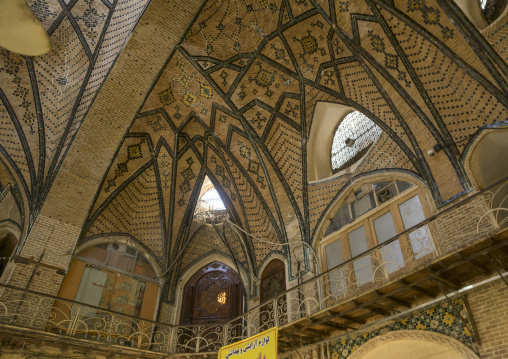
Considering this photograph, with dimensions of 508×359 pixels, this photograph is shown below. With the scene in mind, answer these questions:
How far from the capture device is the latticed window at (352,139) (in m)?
8.71

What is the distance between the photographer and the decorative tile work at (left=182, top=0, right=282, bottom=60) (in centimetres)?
874

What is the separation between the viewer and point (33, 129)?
9.63 meters

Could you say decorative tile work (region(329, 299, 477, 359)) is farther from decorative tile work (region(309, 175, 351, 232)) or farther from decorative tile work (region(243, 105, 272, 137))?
decorative tile work (region(243, 105, 272, 137))

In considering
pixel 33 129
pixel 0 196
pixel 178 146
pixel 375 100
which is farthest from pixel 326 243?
pixel 0 196

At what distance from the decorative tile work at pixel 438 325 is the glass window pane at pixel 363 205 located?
2.37 m

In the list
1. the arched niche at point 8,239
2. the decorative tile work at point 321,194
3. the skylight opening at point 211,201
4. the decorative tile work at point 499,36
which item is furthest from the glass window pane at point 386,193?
the arched niche at point 8,239

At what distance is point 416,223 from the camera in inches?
277

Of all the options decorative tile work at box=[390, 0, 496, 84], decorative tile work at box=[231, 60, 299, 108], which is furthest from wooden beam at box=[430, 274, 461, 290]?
decorative tile work at box=[231, 60, 299, 108]

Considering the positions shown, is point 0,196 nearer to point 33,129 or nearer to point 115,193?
point 33,129

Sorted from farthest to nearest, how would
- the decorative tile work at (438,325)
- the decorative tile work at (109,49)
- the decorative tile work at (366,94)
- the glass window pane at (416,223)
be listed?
the decorative tile work at (109,49) < the decorative tile work at (366,94) < the glass window pane at (416,223) < the decorative tile work at (438,325)

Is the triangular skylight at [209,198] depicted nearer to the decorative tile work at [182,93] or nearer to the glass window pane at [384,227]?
the decorative tile work at [182,93]

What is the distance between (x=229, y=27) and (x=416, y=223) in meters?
5.84

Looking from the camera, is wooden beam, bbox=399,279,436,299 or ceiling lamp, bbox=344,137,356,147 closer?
wooden beam, bbox=399,279,436,299

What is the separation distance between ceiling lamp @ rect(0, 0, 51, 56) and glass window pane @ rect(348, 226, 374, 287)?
750cm
